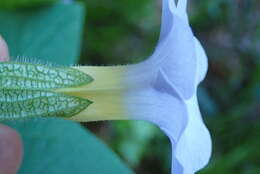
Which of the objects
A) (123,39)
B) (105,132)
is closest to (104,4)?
(123,39)

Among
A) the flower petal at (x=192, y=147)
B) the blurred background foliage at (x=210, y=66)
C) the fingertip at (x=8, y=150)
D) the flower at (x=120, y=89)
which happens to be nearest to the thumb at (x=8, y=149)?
the fingertip at (x=8, y=150)

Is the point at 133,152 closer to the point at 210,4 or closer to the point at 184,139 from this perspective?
the point at 210,4

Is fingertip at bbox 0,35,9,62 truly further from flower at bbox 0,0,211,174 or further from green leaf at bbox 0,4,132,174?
green leaf at bbox 0,4,132,174

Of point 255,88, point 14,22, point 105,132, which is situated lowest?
point 105,132

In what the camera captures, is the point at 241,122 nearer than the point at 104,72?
No

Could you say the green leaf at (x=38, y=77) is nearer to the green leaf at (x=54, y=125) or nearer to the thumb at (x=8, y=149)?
the thumb at (x=8, y=149)

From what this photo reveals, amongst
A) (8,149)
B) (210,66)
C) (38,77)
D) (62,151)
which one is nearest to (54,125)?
(62,151)
